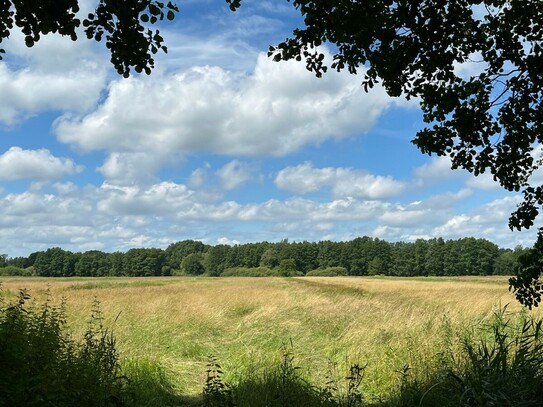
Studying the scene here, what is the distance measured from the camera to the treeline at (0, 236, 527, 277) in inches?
4540

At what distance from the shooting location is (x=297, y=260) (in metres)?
130

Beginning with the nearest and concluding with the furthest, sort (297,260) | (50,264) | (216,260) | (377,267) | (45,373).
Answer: (45,373)
(50,264)
(377,267)
(297,260)
(216,260)

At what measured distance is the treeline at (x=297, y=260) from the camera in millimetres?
115312

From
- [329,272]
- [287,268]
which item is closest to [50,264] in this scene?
[287,268]

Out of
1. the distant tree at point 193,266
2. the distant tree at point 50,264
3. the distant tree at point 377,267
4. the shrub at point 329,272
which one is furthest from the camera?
the distant tree at point 193,266

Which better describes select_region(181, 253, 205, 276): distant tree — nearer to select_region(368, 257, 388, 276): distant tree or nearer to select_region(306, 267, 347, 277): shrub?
select_region(306, 267, 347, 277): shrub

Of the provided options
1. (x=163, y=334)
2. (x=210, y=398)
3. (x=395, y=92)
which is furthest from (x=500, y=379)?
(x=163, y=334)

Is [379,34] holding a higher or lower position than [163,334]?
higher

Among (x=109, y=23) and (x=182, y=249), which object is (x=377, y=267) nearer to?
(x=182, y=249)

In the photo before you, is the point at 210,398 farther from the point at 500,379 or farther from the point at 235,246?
the point at 235,246

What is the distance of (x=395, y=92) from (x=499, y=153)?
1893 mm

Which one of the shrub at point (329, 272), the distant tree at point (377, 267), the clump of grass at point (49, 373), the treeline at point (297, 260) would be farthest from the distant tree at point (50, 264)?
the clump of grass at point (49, 373)

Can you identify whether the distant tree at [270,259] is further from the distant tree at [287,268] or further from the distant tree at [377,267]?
the distant tree at [377,267]

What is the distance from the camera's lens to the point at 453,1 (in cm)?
684
